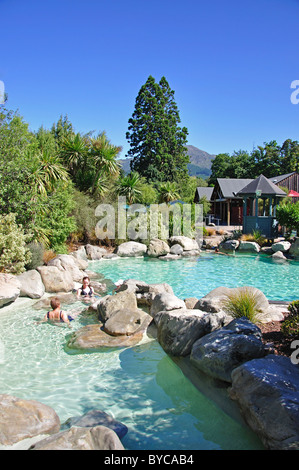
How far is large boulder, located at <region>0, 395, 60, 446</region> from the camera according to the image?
3617 mm

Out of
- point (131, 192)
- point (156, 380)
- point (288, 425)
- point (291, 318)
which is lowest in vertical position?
point (156, 380)

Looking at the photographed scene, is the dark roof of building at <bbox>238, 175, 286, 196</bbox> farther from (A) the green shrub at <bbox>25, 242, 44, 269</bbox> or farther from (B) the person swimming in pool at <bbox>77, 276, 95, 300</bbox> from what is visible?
(B) the person swimming in pool at <bbox>77, 276, 95, 300</bbox>

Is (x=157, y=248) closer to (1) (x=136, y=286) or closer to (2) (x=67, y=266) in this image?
(2) (x=67, y=266)

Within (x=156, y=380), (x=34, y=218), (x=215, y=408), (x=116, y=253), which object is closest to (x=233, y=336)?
(x=215, y=408)

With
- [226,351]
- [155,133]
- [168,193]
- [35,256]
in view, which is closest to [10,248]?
[35,256]

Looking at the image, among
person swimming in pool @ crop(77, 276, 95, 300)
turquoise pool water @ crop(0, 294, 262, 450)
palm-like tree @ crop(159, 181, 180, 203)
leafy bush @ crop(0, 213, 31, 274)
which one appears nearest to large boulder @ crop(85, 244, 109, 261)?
leafy bush @ crop(0, 213, 31, 274)

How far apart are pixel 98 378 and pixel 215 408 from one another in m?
1.92

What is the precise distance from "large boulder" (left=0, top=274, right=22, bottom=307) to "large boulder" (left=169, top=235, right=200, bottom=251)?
11.9 metres

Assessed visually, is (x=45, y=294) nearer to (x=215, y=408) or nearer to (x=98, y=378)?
(x=98, y=378)

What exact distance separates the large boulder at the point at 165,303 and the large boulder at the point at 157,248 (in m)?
10.5

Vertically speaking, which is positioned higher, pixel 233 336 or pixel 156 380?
pixel 233 336

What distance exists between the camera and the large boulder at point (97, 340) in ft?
20.5
